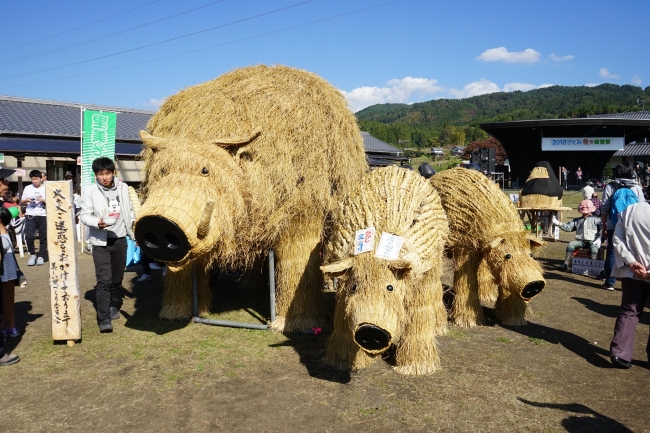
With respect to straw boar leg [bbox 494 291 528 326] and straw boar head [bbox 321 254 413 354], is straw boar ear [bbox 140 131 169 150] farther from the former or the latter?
straw boar leg [bbox 494 291 528 326]

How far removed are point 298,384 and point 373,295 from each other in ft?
4.39

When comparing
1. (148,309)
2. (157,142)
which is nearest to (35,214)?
(148,309)

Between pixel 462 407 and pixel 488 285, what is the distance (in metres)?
4.00

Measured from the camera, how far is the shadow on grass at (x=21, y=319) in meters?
5.69

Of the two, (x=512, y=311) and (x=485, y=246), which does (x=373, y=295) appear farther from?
(x=512, y=311)

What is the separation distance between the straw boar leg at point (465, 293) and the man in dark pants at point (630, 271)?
1742 mm

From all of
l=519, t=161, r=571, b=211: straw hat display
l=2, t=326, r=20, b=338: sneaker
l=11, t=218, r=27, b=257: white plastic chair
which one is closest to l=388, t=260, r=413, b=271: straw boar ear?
l=2, t=326, r=20, b=338: sneaker

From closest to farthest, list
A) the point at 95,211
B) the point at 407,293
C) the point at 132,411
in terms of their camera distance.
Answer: the point at 132,411, the point at 407,293, the point at 95,211

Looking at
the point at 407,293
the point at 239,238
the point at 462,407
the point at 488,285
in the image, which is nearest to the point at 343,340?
the point at 407,293

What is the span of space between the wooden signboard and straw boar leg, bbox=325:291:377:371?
3.07 m

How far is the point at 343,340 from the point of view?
16.1 feet

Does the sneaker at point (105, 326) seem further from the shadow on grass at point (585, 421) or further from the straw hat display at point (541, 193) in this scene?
the straw hat display at point (541, 193)

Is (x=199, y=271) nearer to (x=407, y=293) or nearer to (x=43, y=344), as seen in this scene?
(x=43, y=344)

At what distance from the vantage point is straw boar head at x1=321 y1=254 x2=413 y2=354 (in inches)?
148
